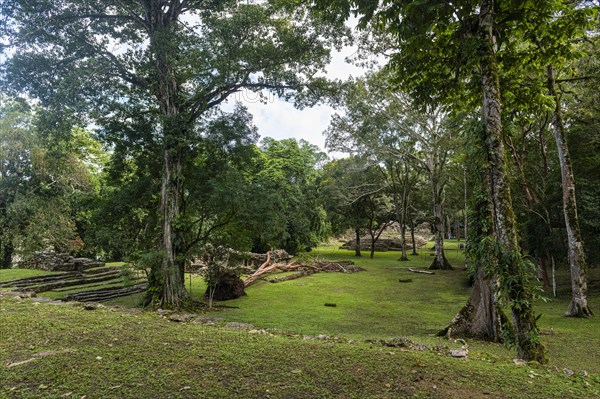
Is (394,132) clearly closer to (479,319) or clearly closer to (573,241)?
(573,241)

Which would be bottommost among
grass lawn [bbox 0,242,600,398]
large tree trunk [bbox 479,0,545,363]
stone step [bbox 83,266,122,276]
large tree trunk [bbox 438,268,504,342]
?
stone step [bbox 83,266,122,276]

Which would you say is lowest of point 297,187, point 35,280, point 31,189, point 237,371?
point 35,280

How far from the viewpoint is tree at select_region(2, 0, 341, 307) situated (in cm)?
859

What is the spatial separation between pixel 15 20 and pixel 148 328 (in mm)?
9001

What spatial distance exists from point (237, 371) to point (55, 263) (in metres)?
18.7

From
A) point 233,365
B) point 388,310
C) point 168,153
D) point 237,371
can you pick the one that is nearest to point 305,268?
point 388,310

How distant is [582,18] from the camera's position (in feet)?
15.1

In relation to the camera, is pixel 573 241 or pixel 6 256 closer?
pixel 573 241

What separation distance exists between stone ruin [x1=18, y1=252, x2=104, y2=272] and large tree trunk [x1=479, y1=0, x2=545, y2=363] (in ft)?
62.3

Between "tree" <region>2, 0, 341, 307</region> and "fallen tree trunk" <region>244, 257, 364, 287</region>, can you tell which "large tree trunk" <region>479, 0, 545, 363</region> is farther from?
"fallen tree trunk" <region>244, 257, 364, 287</region>

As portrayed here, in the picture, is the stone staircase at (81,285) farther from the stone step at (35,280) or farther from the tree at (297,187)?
the tree at (297,187)

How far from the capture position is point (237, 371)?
3105 mm

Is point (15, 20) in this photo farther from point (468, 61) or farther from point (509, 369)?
point (509, 369)

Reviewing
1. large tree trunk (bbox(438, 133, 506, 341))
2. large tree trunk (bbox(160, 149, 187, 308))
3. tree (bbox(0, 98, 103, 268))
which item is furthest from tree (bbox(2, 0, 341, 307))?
tree (bbox(0, 98, 103, 268))
